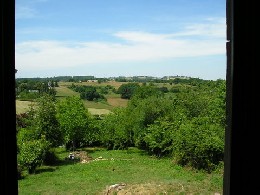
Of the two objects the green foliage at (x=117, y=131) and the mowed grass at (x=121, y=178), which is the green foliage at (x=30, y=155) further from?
the green foliage at (x=117, y=131)

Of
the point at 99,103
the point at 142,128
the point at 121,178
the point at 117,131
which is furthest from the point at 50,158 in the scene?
the point at 99,103

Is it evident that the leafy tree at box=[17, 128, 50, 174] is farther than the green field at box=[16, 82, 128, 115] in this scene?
No

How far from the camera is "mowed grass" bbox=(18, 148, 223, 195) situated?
11.7m

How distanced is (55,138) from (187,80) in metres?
17.2

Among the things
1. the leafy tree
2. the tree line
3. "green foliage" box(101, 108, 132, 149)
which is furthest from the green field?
the leafy tree

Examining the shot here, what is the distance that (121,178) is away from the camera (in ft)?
46.8

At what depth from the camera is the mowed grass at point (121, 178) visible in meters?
11.7

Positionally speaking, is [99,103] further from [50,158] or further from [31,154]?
[31,154]

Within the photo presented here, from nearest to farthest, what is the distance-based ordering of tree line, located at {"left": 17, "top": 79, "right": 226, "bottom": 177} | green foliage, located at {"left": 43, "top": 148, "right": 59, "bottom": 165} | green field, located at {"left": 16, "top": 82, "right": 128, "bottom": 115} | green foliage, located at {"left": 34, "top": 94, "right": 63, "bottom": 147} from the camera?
tree line, located at {"left": 17, "top": 79, "right": 226, "bottom": 177} < green foliage, located at {"left": 43, "top": 148, "right": 59, "bottom": 165} < green foliage, located at {"left": 34, "top": 94, "right": 63, "bottom": 147} < green field, located at {"left": 16, "top": 82, "right": 128, "bottom": 115}

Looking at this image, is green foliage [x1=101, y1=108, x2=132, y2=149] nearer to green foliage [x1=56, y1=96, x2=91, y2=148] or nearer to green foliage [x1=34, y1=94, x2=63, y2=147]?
green foliage [x1=56, y1=96, x2=91, y2=148]

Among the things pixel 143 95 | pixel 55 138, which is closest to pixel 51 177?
pixel 55 138

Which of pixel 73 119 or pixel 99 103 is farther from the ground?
pixel 99 103

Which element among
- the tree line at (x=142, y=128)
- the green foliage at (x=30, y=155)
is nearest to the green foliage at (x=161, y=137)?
the tree line at (x=142, y=128)

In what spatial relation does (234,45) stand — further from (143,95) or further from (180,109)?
(143,95)
